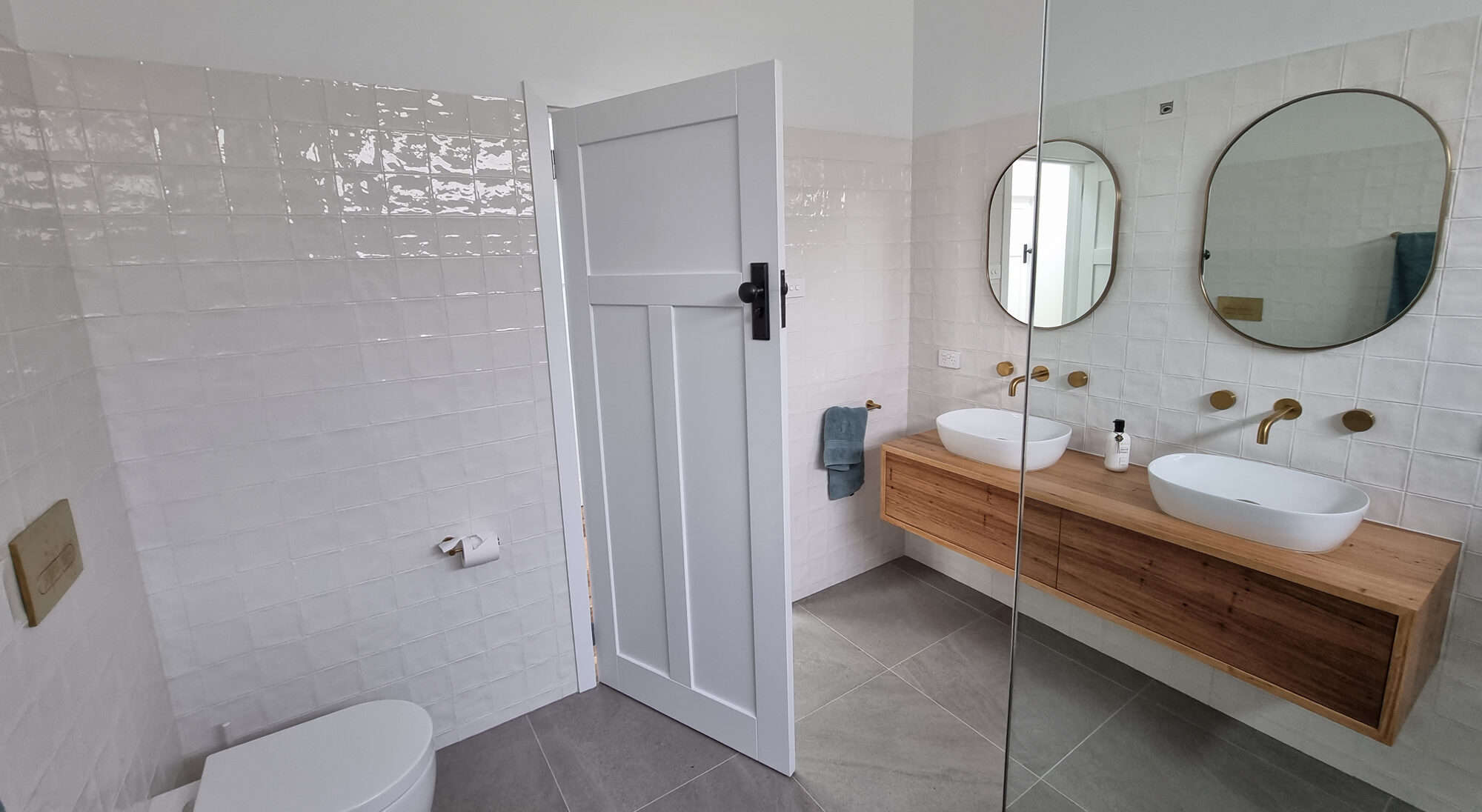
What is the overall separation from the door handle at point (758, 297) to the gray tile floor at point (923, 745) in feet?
3.12

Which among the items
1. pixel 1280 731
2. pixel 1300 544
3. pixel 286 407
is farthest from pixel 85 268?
pixel 1280 731

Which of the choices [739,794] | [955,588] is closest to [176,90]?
[739,794]

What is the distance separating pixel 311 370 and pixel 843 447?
72.9 inches

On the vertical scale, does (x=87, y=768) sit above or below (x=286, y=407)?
below

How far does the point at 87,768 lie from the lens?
109cm

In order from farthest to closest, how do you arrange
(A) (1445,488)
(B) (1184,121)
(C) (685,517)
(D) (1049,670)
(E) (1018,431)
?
(E) (1018,431) → (C) (685,517) → (D) (1049,670) → (B) (1184,121) → (A) (1445,488)

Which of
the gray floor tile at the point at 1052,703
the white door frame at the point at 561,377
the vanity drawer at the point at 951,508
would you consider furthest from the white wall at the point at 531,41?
the gray floor tile at the point at 1052,703

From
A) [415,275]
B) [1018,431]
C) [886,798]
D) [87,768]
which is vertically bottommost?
[886,798]

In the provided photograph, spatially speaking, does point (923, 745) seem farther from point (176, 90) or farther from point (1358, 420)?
point (176, 90)

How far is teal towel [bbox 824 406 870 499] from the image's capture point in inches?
108

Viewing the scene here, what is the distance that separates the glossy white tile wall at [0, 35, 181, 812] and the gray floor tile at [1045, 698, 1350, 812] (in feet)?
6.08

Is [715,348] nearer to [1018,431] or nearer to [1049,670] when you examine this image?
[1049,670]

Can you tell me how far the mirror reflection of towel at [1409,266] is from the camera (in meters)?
1.02

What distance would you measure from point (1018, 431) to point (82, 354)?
2647mm
